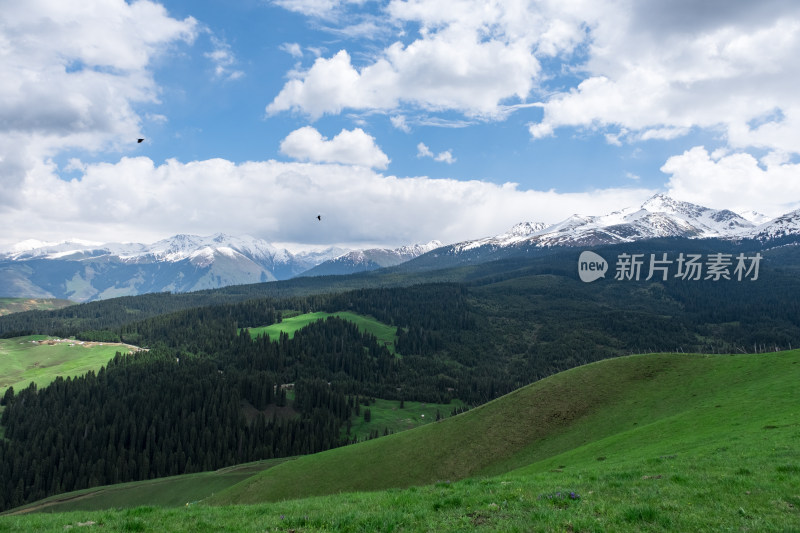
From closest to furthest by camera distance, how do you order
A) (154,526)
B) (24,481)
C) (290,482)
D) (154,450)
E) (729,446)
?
(154,526)
(729,446)
(290,482)
(24,481)
(154,450)

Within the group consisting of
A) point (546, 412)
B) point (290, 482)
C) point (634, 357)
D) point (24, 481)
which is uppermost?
point (634, 357)

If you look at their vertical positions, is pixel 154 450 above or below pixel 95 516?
below

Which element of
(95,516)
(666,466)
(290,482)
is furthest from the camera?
(290,482)

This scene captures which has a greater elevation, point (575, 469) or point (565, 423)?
point (575, 469)

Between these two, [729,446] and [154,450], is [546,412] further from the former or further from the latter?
[154,450]

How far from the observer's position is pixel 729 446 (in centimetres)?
2986

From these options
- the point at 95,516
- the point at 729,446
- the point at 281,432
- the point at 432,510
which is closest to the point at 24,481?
the point at 281,432

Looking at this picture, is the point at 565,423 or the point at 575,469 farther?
the point at 565,423

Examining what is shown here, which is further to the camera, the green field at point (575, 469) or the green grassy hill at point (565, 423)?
the green grassy hill at point (565, 423)

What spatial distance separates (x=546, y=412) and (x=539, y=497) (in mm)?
46875

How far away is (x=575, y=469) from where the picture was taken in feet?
103

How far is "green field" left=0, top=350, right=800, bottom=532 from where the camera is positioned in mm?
17266

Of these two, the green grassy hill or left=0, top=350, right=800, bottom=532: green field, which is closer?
left=0, top=350, right=800, bottom=532: green field

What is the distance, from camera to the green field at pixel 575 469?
17.3 m
